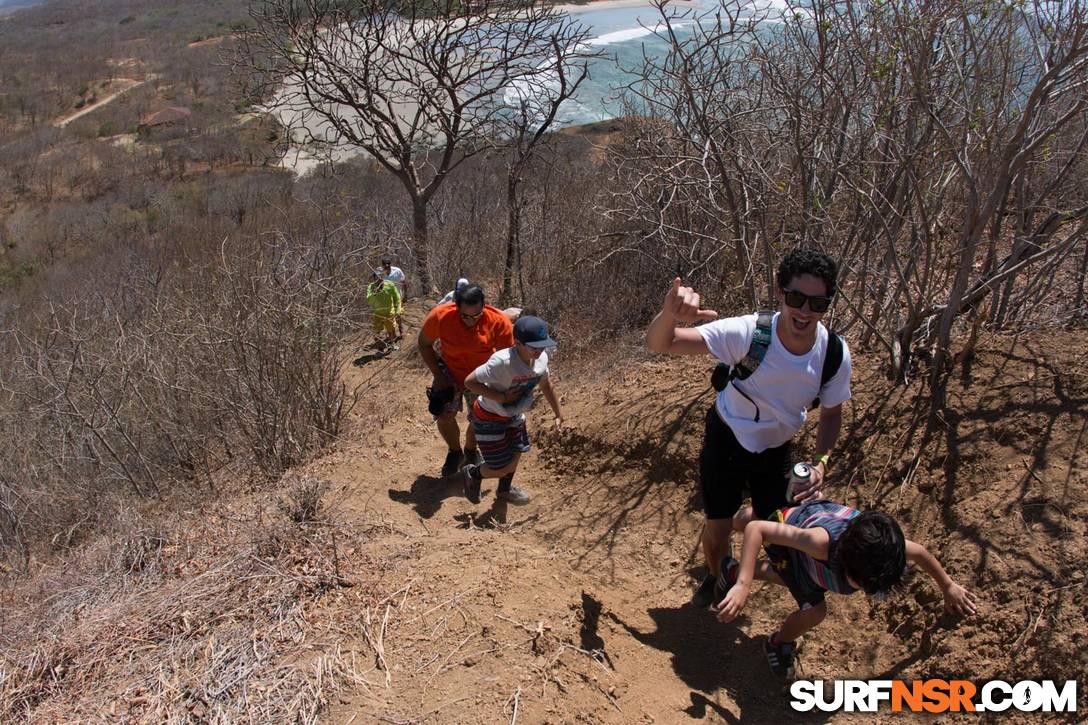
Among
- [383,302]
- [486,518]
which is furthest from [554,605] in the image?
[383,302]

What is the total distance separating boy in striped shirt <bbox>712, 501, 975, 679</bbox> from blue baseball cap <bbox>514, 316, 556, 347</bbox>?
4.89 ft

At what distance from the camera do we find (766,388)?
3.04 m

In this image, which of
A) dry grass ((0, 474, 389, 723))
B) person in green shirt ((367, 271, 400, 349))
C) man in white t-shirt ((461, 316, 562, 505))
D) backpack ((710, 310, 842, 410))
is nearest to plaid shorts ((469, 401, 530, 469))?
man in white t-shirt ((461, 316, 562, 505))

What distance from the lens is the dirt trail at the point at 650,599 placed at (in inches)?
117

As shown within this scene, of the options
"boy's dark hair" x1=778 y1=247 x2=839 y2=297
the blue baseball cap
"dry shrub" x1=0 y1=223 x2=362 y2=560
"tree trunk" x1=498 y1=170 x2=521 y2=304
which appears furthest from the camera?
"tree trunk" x1=498 y1=170 x2=521 y2=304

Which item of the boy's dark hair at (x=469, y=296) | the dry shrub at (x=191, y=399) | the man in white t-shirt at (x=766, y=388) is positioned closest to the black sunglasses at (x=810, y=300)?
the man in white t-shirt at (x=766, y=388)

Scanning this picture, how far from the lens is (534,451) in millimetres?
5918

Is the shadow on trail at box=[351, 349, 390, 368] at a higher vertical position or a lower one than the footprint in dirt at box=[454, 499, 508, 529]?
lower

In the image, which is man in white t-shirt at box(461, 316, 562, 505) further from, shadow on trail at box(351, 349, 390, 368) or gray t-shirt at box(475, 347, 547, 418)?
shadow on trail at box(351, 349, 390, 368)

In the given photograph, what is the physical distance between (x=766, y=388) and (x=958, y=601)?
112cm

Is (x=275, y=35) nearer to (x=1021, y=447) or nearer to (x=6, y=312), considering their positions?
(x=6, y=312)

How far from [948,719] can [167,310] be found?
7985 millimetres

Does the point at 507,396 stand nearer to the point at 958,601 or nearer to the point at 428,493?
the point at 428,493

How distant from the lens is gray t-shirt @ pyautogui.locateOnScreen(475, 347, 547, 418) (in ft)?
14.4
